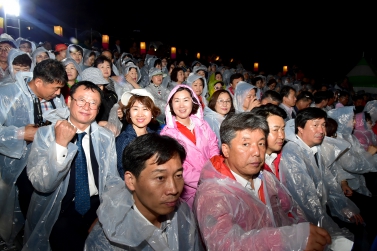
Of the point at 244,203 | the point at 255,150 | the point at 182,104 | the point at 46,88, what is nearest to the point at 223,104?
the point at 182,104

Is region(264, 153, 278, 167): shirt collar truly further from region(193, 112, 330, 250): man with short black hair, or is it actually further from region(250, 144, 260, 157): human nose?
region(250, 144, 260, 157): human nose

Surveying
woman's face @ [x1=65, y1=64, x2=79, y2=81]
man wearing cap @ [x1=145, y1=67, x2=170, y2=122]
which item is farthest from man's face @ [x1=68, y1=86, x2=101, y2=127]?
man wearing cap @ [x1=145, y1=67, x2=170, y2=122]

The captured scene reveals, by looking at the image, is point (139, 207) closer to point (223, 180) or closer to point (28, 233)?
point (223, 180)

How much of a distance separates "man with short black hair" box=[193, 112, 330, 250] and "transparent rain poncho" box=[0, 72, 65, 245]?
2.12 metres

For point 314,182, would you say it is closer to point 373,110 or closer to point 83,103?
point 83,103

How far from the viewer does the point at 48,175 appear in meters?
2.17

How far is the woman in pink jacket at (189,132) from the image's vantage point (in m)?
3.12

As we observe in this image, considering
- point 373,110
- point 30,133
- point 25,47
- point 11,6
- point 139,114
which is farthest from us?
point 11,6

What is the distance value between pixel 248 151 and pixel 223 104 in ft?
8.50

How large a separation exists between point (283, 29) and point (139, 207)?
87.1 ft

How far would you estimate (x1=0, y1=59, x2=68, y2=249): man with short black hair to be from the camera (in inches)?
110

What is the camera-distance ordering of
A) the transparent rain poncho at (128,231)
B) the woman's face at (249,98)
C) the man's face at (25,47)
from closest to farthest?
the transparent rain poncho at (128,231)
the woman's face at (249,98)
the man's face at (25,47)

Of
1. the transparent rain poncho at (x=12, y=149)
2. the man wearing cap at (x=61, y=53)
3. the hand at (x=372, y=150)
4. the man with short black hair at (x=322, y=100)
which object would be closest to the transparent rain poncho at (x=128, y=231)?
the transparent rain poncho at (x=12, y=149)

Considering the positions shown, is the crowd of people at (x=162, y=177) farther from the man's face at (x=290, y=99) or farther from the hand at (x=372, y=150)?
the man's face at (x=290, y=99)
